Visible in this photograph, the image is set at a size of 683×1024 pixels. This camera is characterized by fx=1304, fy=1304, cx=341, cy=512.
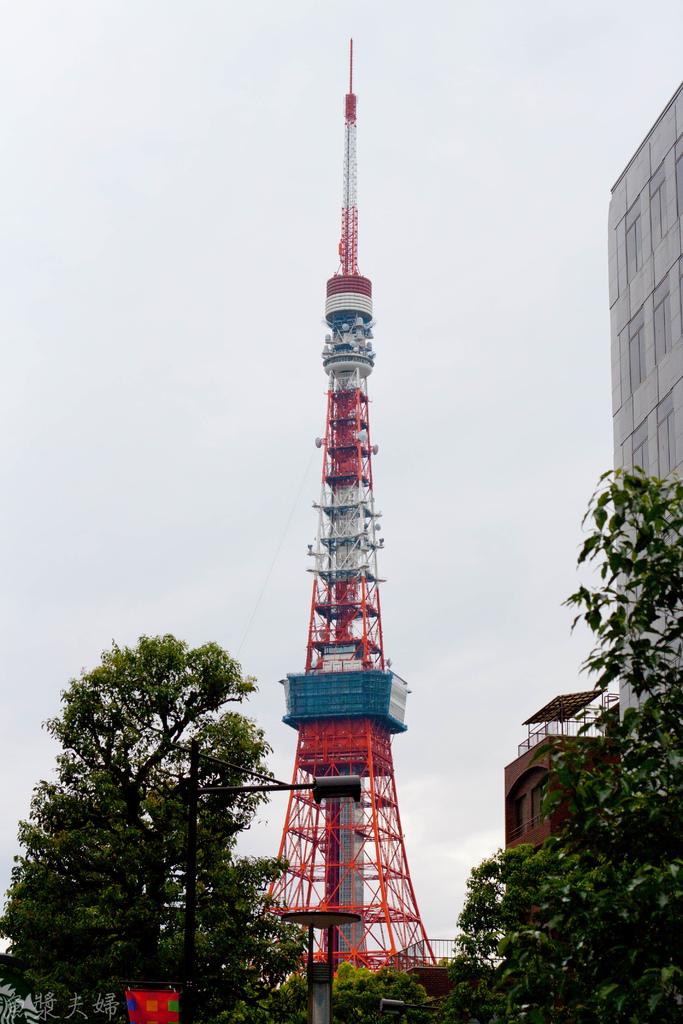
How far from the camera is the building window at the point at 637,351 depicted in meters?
44.4

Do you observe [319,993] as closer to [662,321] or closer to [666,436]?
[666,436]

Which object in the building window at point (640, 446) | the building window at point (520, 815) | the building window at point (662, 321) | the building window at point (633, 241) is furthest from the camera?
the building window at point (520, 815)

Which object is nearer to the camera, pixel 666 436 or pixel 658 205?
pixel 666 436

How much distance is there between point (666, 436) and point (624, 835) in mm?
28856

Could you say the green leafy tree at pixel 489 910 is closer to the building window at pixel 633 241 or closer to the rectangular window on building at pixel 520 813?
the rectangular window on building at pixel 520 813

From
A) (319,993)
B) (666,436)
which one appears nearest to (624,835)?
(319,993)

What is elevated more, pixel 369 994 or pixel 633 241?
pixel 633 241

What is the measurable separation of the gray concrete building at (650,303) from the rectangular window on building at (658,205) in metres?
0.03

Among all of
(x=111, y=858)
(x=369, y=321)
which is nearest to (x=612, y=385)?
(x=111, y=858)

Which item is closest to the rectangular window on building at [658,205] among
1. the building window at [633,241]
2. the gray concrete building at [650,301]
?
the gray concrete building at [650,301]

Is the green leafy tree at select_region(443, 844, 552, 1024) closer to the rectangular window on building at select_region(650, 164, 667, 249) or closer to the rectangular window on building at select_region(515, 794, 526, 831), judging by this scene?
the rectangular window on building at select_region(515, 794, 526, 831)

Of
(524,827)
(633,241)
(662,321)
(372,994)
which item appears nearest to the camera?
(662,321)

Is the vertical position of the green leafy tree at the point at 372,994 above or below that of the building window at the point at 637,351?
below

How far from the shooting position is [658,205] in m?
43.7
